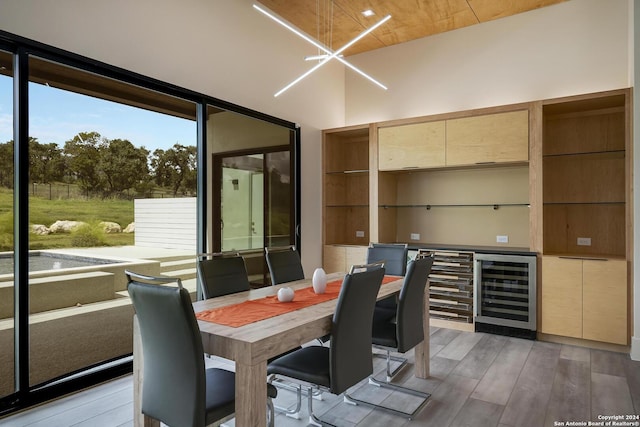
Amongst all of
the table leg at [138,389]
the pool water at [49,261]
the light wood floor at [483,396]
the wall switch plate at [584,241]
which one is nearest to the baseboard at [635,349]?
the light wood floor at [483,396]

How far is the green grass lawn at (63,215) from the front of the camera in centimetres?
263

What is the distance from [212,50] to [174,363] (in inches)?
126

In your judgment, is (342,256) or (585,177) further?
(342,256)

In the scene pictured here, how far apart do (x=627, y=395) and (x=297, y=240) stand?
11.4ft

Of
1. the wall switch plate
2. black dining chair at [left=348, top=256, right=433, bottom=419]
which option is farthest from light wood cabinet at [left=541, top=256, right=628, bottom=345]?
black dining chair at [left=348, top=256, right=433, bottom=419]

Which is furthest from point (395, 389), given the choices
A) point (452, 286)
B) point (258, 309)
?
point (452, 286)

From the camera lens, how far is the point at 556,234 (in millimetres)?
4570

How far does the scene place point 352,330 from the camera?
2211mm

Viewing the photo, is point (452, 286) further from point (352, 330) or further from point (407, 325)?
point (352, 330)

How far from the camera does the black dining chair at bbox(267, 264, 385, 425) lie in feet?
6.93

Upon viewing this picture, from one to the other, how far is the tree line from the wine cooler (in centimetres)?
309

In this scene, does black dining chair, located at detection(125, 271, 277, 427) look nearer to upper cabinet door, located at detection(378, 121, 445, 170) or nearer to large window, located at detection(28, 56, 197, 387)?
large window, located at detection(28, 56, 197, 387)

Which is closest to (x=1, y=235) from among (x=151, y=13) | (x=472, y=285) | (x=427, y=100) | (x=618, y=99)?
(x=151, y=13)

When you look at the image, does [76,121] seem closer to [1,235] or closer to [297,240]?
[1,235]
